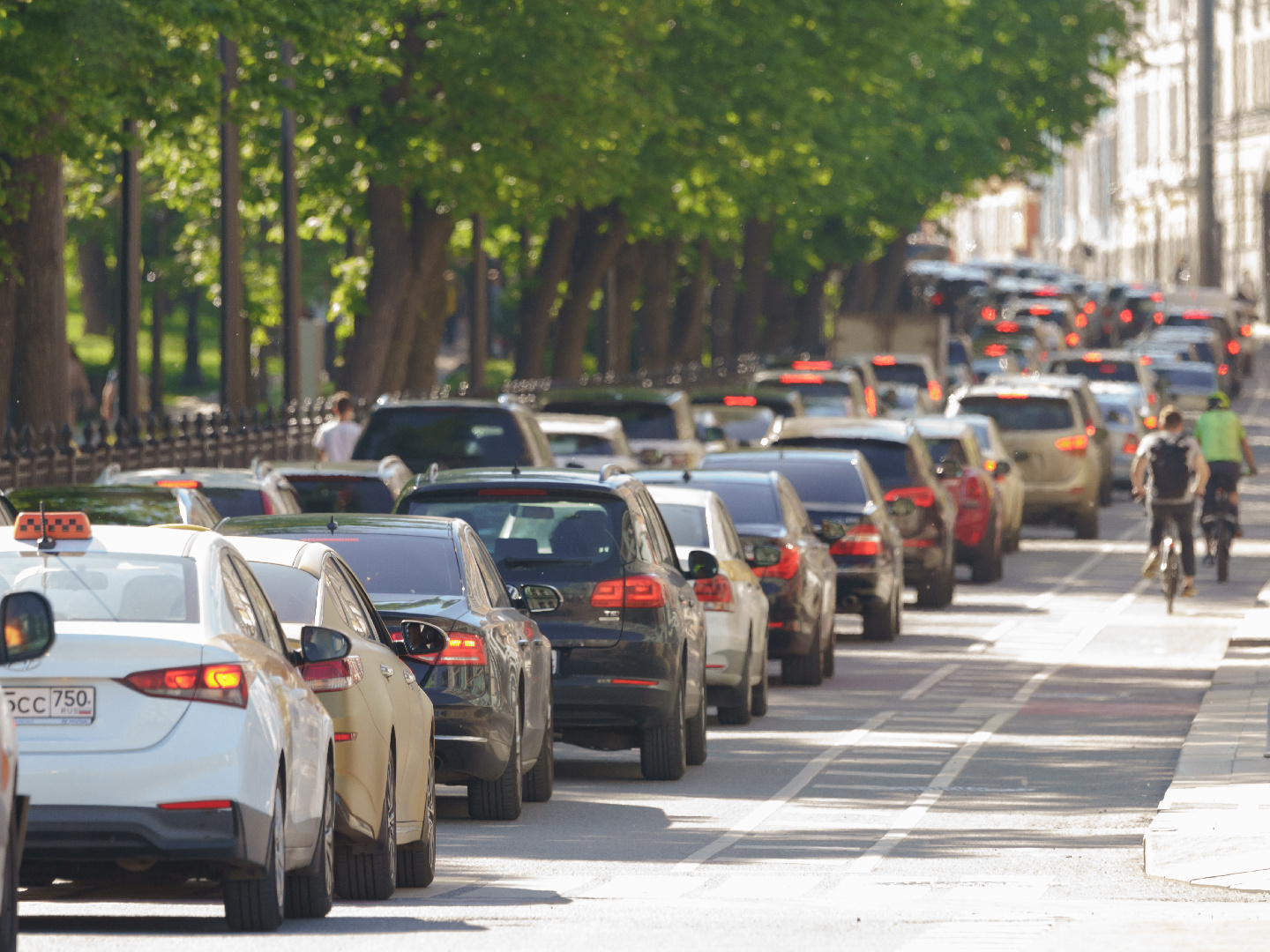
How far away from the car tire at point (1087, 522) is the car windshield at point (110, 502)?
71.2 feet

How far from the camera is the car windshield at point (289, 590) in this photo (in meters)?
11.0

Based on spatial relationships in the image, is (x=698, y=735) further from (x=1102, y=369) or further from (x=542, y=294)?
(x=1102, y=369)

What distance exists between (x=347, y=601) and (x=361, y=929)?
166 cm

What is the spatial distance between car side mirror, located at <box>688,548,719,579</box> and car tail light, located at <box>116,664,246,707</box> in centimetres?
776

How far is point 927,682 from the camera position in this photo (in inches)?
838

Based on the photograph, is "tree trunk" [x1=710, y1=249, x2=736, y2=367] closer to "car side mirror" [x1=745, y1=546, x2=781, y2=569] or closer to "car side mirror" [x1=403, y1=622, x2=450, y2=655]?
"car side mirror" [x1=745, y1=546, x2=781, y2=569]

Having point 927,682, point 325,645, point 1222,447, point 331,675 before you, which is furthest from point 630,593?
point 1222,447

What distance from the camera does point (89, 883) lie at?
1111 centimetres

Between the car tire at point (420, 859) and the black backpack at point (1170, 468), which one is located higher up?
the black backpack at point (1170, 468)

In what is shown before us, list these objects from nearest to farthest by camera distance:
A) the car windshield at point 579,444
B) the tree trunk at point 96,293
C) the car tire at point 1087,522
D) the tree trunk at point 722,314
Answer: the car windshield at point 579,444 → the car tire at point 1087,522 → the tree trunk at point 722,314 → the tree trunk at point 96,293

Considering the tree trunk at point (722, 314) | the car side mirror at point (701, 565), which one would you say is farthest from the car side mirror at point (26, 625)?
the tree trunk at point (722, 314)

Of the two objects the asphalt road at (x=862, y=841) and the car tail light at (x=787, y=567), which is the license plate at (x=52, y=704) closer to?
the asphalt road at (x=862, y=841)

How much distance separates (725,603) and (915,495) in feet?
31.0

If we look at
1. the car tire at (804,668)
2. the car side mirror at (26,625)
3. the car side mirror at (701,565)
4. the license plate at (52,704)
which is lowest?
the car tire at (804,668)
